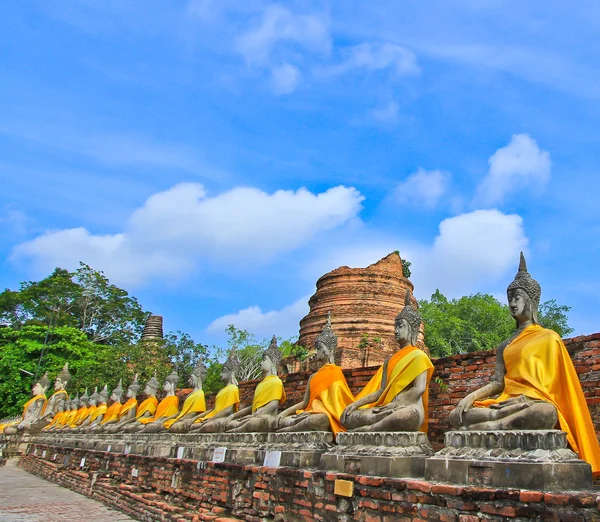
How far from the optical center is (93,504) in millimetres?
11555

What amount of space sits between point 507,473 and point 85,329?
41.2 metres

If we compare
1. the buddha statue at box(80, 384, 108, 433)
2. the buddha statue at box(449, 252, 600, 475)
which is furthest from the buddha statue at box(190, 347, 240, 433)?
the buddha statue at box(80, 384, 108, 433)

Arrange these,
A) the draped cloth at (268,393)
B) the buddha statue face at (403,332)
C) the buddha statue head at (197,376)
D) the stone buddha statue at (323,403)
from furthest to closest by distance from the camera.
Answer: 1. the buddha statue head at (197,376)
2. the draped cloth at (268,393)
3. the stone buddha statue at (323,403)
4. the buddha statue face at (403,332)

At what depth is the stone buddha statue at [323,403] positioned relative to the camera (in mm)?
6875

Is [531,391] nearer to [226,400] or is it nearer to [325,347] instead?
[325,347]

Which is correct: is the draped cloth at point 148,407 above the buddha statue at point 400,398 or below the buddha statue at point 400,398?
above

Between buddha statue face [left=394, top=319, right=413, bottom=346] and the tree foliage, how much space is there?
105 feet

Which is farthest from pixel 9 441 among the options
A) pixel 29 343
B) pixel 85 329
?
pixel 85 329

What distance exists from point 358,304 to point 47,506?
62.4 feet

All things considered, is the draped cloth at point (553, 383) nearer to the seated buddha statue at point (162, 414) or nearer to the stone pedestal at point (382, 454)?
the stone pedestal at point (382, 454)

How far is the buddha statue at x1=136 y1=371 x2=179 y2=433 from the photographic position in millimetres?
12609

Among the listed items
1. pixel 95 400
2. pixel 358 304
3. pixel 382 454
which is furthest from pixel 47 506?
pixel 358 304

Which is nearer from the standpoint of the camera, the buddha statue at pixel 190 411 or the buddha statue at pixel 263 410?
the buddha statue at pixel 263 410

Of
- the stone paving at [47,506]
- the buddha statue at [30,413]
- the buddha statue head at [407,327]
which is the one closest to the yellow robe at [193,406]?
the stone paving at [47,506]
